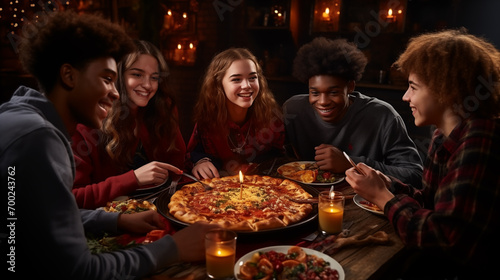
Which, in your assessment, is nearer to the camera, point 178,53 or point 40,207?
point 40,207

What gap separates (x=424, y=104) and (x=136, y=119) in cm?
211

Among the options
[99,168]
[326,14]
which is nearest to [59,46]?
[99,168]

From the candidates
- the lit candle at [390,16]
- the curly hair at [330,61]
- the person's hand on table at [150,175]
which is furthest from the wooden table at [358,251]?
the lit candle at [390,16]

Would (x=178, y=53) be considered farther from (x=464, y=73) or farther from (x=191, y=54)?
(x=464, y=73)

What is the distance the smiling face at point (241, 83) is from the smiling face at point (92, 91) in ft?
5.56

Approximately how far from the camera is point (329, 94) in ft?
10.2

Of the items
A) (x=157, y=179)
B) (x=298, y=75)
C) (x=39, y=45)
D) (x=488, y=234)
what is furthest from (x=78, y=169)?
(x=488, y=234)

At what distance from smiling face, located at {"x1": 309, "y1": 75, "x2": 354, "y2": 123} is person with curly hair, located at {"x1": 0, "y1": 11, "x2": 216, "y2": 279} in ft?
6.09

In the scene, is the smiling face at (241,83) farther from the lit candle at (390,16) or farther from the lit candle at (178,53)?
the lit candle at (178,53)

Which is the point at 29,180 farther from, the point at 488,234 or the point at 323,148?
the point at 323,148

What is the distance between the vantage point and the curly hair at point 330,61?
3.05 m

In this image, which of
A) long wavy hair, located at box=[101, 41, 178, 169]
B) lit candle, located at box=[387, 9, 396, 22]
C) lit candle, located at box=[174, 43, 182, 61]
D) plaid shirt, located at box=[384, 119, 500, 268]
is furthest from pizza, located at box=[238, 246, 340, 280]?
lit candle, located at box=[174, 43, 182, 61]

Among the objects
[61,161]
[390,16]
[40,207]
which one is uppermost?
[390,16]

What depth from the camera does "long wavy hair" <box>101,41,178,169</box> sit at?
8.98ft
